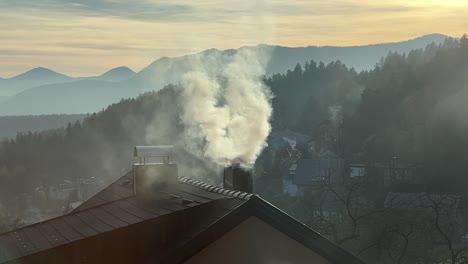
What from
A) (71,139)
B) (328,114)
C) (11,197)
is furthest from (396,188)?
(71,139)

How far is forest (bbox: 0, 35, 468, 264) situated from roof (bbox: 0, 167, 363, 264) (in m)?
24.4

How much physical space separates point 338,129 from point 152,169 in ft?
172

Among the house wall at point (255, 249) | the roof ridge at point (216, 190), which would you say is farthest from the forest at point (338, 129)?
the house wall at point (255, 249)

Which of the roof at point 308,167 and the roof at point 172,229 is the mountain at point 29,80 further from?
the roof at point 172,229

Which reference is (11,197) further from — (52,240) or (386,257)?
(52,240)

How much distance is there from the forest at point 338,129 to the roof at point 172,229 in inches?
962

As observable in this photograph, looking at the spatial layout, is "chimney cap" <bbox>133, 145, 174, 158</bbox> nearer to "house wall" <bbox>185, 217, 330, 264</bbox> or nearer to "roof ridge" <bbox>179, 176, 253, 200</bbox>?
"roof ridge" <bbox>179, 176, 253, 200</bbox>

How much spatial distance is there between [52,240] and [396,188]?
39287 millimetres

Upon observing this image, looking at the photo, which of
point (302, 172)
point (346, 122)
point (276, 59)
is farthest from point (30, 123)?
point (276, 59)

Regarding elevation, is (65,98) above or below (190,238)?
below

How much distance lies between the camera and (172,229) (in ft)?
29.9

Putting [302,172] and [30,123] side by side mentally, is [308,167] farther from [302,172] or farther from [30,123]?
[30,123]

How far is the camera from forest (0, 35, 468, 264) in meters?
52.7

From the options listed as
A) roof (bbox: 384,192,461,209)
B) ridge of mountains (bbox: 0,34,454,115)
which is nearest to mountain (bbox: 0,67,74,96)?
ridge of mountains (bbox: 0,34,454,115)
